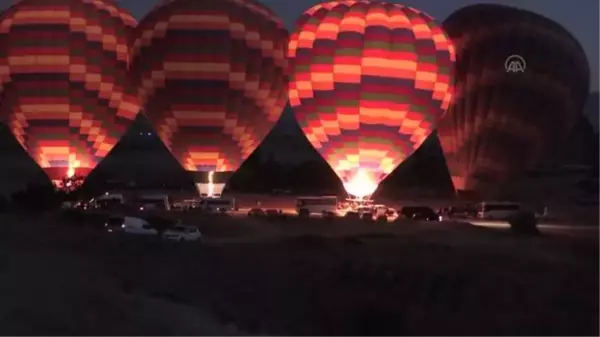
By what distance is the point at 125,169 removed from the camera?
2968 inches

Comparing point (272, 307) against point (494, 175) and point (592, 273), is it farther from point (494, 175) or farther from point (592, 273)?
point (494, 175)

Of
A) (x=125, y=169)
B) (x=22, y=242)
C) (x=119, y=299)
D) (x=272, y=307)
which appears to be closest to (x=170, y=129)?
(x=22, y=242)

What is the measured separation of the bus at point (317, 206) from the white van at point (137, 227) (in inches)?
411

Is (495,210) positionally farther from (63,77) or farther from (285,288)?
(285,288)

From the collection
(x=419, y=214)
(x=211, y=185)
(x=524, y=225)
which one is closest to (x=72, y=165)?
(x=211, y=185)

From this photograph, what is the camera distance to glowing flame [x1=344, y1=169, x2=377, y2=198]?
34.3 meters

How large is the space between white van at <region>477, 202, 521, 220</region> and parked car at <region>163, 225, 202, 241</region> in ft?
47.2

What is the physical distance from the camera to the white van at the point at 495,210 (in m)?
38.4

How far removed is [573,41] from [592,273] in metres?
16.4

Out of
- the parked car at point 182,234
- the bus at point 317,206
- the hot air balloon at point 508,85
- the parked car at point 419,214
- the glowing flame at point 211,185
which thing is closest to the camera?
the parked car at point 182,234

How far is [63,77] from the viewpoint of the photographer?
3572 cm

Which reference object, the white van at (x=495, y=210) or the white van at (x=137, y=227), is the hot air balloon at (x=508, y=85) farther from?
the white van at (x=137, y=227)

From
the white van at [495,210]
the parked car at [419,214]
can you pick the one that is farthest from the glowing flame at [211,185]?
the white van at [495,210]

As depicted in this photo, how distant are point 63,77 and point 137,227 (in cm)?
1014
